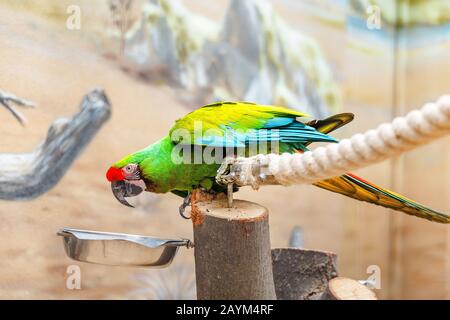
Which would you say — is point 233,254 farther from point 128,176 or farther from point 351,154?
point 128,176

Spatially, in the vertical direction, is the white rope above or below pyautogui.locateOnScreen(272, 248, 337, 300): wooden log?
above

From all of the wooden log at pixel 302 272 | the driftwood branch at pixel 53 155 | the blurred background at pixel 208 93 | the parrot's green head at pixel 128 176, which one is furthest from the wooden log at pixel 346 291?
the driftwood branch at pixel 53 155

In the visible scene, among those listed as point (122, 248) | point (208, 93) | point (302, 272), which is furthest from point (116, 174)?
point (208, 93)

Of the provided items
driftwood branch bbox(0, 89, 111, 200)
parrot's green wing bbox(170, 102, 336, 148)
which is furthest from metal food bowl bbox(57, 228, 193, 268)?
driftwood branch bbox(0, 89, 111, 200)

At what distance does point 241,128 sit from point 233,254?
13.8 inches

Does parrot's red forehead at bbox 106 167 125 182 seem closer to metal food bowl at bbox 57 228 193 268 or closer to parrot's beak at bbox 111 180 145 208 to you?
parrot's beak at bbox 111 180 145 208

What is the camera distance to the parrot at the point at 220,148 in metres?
1.08

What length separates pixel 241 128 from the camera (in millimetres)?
1102

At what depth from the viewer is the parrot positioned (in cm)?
108

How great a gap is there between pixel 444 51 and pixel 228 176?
5.92 ft

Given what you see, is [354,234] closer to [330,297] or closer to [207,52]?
[207,52]

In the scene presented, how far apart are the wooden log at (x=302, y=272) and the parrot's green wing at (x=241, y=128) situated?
0.30m

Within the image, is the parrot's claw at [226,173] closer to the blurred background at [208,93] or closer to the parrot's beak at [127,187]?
the parrot's beak at [127,187]
